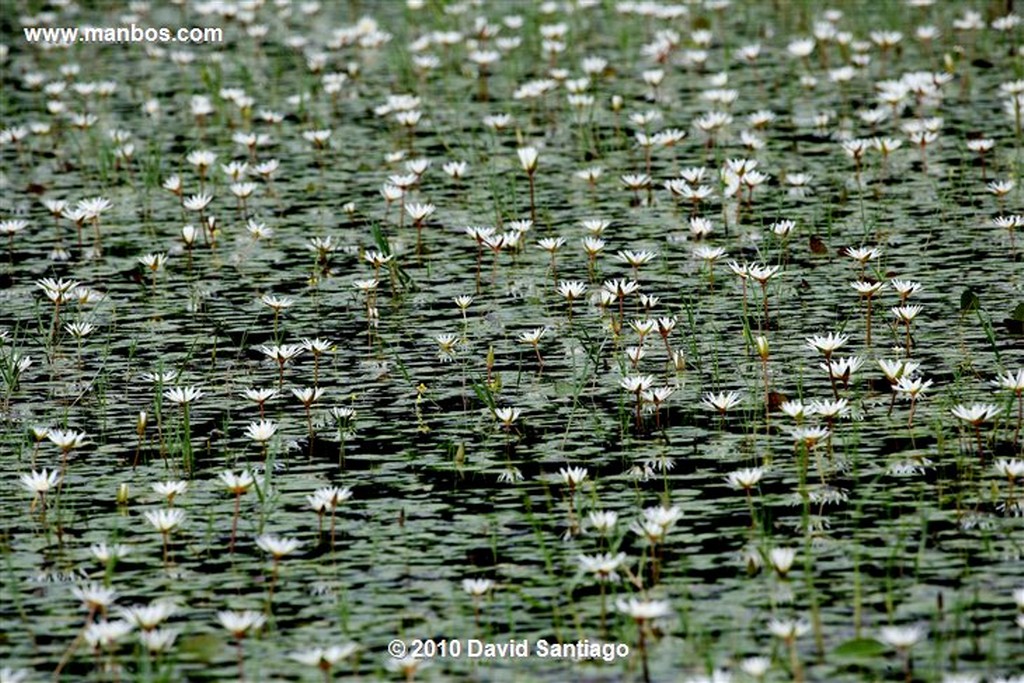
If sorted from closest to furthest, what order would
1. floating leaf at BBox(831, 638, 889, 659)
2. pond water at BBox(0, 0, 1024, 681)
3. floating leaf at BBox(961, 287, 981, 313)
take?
1. floating leaf at BBox(831, 638, 889, 659)
2. pond water at BBox(0, 0, 1024, 681)
3. floating leaf at BBox(961, 287, 981, 313)

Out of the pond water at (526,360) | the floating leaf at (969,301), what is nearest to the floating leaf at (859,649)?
the pond water at (526,360)

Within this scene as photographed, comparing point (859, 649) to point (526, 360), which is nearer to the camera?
point (859, 649)

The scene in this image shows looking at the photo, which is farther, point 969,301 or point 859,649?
point 969,301

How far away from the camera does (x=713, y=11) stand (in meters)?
11.9

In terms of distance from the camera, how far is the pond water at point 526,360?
421 centimetres

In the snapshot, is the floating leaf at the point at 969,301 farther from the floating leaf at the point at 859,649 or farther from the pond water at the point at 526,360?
the floating leaf at the point at 859,649

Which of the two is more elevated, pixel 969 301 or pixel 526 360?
pixel 969 301

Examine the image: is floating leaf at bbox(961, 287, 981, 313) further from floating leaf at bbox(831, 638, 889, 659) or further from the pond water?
floating leaf at bbox(831, 638, 889, 659)

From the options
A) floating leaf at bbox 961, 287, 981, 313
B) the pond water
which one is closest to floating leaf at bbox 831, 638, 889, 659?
the pond water

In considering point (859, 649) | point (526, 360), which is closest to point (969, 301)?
point (526, 360)

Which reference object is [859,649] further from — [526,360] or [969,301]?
[969,301]

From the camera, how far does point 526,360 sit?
6.13m

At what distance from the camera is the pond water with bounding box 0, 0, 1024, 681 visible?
4207 mm

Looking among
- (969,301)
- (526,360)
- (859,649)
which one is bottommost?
(859,649)
